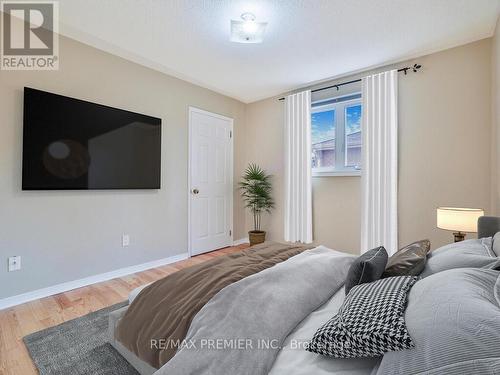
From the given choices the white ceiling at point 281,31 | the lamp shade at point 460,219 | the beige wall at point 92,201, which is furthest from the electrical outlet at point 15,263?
the lamp shade at point 460,219

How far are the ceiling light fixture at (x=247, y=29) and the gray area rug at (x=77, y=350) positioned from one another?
103 inches

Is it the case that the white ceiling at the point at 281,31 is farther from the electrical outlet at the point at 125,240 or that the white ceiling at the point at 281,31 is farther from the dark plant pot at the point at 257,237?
the dark plant pot at the point at 257,237

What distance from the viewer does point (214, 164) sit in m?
3.98

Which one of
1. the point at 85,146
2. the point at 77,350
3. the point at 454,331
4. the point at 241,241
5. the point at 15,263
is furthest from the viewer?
the point at 241,241

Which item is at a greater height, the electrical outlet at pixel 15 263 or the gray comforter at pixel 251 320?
the gray comforter at pixel 251 320

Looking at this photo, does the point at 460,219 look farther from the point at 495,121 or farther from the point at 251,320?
the point at 251,320

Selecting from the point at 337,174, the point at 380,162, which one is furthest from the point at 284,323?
the point at 337,174

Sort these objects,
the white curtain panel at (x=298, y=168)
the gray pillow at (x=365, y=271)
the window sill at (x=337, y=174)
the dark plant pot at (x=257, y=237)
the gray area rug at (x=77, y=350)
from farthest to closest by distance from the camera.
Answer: the dark plant pot at (x=257, y=237) → the white curtain panel at (x=298, y=168) → the window sill at (x=337, y=174) → the gray area rug at (x=77, y=350) → the gray pillow at (x=365, y=271)

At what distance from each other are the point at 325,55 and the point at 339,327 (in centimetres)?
287

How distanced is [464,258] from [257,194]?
309cm

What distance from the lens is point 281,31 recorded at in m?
2.36

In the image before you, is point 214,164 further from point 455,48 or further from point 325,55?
point 455,48

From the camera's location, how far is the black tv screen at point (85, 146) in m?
2.22

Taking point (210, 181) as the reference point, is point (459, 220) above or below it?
below
